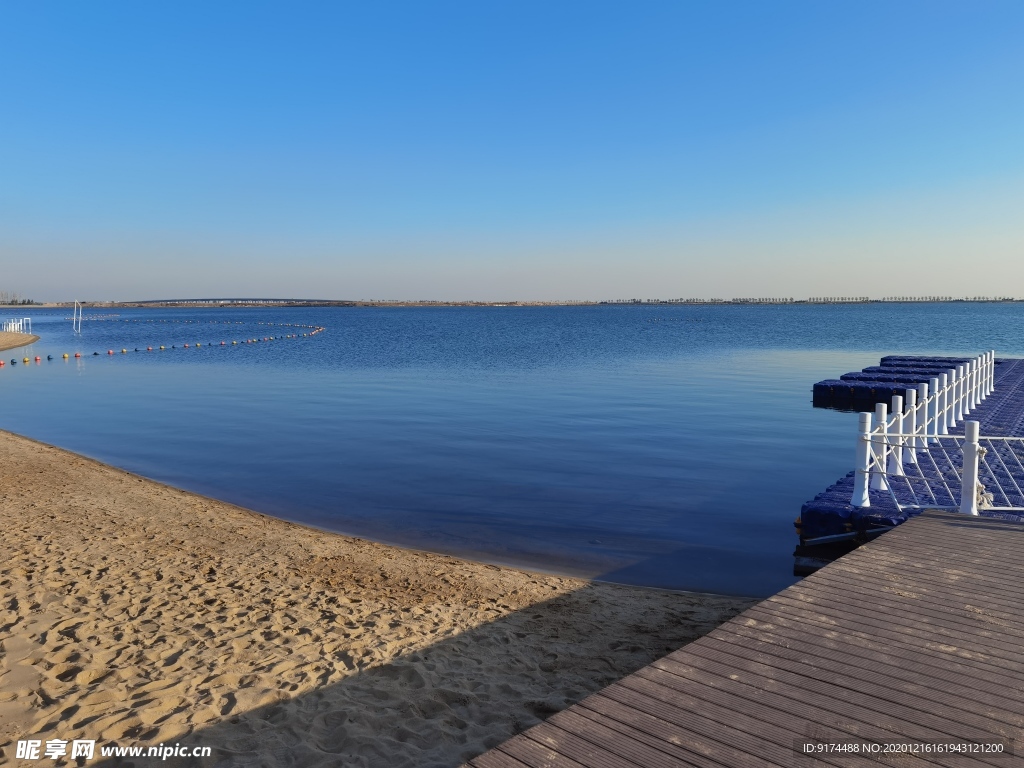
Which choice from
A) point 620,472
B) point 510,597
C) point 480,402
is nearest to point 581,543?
point 510,597

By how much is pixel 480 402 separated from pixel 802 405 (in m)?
11.9

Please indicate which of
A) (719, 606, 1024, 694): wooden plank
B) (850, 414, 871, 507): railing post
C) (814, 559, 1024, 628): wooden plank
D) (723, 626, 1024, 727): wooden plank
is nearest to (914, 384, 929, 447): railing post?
(850, 414, 871, 507): railing post

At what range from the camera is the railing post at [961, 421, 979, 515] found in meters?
8.70

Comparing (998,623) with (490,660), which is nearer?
(998,623)

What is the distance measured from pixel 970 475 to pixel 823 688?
227 inches

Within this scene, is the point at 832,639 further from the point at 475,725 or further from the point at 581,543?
the point at 581,543

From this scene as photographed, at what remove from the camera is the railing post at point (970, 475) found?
28.5 ft

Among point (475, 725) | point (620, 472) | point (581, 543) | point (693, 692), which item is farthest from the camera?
point (620, 472)

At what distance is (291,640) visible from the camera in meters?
7.24

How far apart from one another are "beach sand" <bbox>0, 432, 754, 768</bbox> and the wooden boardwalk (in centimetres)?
170

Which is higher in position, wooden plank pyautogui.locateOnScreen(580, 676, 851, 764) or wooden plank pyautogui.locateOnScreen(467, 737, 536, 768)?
wooden plank pyautogui.locateOnScreen(580, 676, 851, 764)

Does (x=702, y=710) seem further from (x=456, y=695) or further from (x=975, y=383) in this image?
(x=975, y=383)

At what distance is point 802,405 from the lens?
2645 cm

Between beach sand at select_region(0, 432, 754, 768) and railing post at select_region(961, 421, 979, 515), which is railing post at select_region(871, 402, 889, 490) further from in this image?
beach sand at select_region(0, 432, 754, 768)
